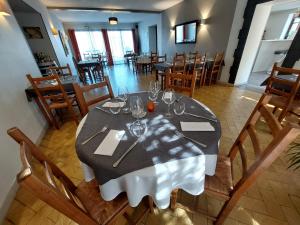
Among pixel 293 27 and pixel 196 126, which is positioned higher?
pixel 293 27

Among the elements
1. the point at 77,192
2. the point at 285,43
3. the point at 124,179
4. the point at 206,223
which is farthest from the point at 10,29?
the point at 285,43

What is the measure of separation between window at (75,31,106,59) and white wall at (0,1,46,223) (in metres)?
7.41

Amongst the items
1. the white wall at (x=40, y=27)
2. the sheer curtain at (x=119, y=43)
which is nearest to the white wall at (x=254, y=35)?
the white wall at (x=40, y=27)

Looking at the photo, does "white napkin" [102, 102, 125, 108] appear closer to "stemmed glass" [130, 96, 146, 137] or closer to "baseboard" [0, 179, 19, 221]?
"stemmed glass" [130, 96, 146, 137]

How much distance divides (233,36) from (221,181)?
13.3 feet

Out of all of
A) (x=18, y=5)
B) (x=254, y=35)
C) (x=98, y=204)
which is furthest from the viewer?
(x=254, y=35)

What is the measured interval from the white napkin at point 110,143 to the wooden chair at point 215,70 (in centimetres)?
370

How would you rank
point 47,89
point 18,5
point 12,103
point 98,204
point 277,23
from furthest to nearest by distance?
point 277,23
point 18,5
point 47,89
point 12,103
point 98,204

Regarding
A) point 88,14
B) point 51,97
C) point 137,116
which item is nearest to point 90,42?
point 88,14

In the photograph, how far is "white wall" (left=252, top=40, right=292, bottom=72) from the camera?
476cm

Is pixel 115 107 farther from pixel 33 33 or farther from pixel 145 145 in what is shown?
pixel 33 33

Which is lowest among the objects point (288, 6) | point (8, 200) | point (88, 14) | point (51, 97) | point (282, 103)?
point (8, 200)

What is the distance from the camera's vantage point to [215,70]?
4.03 metres

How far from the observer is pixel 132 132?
932 millimetres
